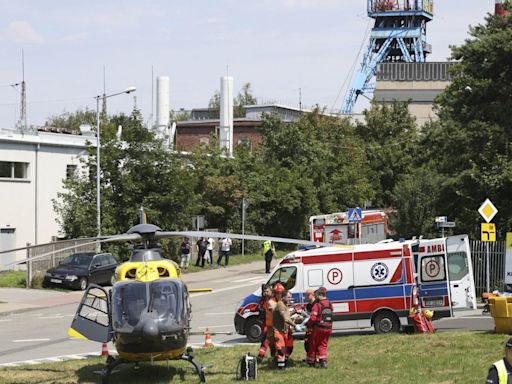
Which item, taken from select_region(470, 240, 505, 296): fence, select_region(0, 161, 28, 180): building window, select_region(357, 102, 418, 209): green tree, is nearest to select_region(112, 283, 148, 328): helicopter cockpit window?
select_region(470, 240, 505, 296): fence

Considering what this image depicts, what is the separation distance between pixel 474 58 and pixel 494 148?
353cm

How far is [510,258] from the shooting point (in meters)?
26.1

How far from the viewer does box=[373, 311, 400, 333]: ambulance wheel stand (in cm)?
2142

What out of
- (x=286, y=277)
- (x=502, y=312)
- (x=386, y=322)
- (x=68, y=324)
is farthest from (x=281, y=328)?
(x=68, y=324)

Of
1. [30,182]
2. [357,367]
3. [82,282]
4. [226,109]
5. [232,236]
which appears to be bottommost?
[357,367]

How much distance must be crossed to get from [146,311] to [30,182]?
113 feet

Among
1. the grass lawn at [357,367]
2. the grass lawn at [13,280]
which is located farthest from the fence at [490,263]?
the grass lawn at [13,280]

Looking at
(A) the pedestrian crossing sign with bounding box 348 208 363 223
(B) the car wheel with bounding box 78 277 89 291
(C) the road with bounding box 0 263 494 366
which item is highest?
(A) the pedestrian crossing sign with bounding box 348 208 363 223

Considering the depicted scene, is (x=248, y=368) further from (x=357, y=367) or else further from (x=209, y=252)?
(x=209, y=252)

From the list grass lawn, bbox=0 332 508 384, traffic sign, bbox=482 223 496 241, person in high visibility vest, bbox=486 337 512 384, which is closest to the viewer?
person in high visibility vest, bbox=486 337 512 384

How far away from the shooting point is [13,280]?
3875 cm

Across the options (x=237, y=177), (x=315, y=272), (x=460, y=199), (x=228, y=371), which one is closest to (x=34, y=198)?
(x=237, y=177)

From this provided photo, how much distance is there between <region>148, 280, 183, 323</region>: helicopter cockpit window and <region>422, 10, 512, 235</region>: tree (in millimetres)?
19507

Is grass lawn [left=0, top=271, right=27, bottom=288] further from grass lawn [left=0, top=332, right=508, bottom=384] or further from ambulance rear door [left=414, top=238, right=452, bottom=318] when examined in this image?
grass lawn [left=0, top=332, right=508, bottom=384]
